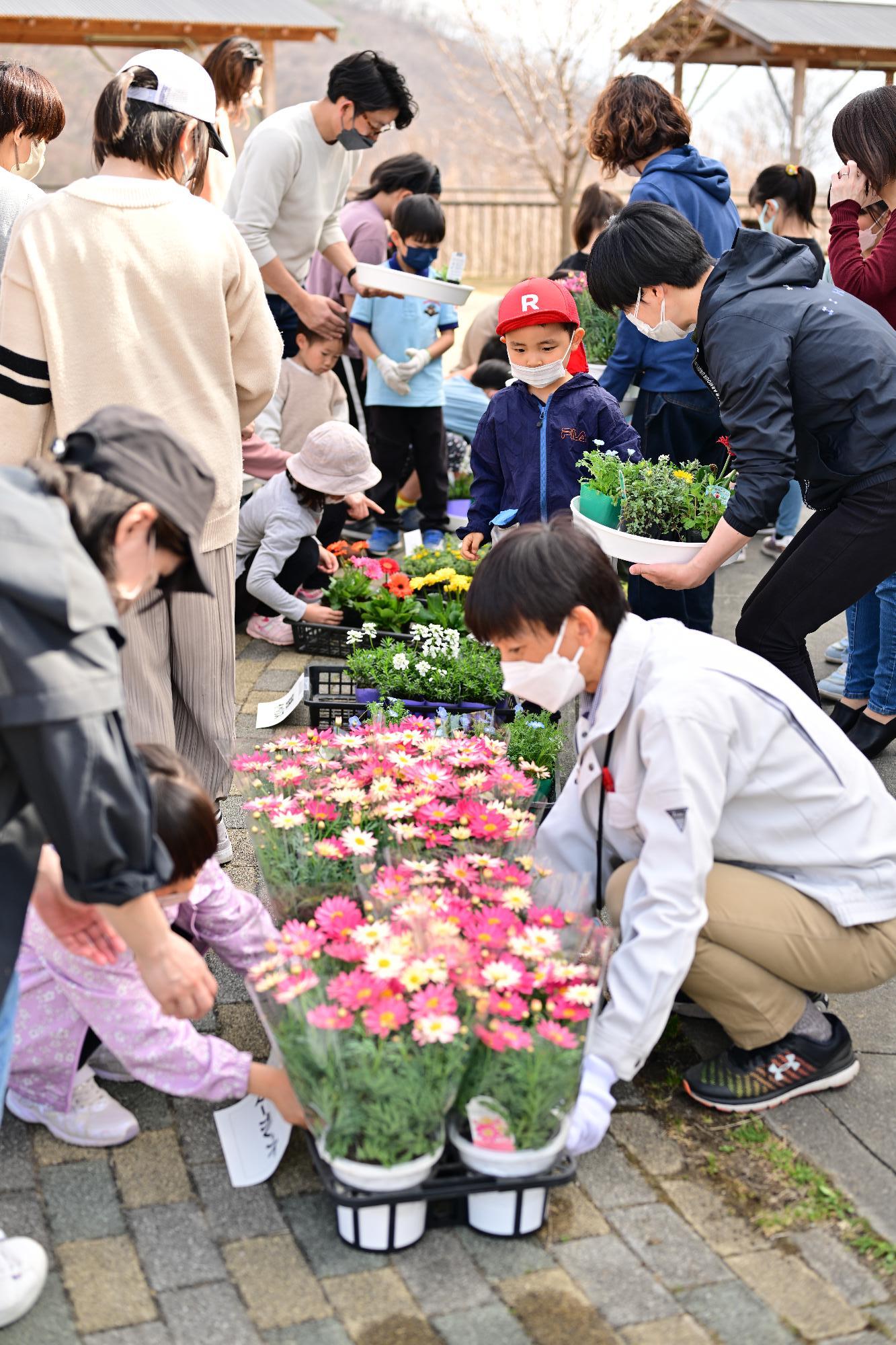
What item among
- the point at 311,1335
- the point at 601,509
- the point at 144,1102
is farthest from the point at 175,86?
the point at 311,1335

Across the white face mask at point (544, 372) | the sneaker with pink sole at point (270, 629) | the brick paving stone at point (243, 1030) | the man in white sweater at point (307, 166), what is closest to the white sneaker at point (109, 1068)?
the brick paving stone at point (243, 1030)

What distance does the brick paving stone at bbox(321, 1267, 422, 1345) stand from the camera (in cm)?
201

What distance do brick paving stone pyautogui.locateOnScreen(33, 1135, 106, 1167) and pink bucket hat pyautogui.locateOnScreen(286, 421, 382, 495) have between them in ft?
10.3

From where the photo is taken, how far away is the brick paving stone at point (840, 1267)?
2.09 meters

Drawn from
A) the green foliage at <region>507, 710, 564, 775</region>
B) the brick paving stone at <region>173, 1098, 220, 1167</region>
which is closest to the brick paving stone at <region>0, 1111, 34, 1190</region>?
the brick paving stone at <region>173, 1098, 220, 1167</region>

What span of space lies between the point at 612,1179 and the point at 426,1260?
0.39m

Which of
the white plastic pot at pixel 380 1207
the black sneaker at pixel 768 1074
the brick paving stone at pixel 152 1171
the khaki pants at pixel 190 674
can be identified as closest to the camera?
the white plastic pot at pixel 380 1207

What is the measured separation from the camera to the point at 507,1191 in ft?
7.02

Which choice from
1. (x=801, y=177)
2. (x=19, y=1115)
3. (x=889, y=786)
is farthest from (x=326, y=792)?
(x=801, y=177)

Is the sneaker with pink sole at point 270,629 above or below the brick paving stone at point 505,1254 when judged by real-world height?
below

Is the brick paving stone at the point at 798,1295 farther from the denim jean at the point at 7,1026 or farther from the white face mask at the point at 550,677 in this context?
the denim jean at the point at 7,1026

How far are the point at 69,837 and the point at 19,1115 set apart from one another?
1024 mm

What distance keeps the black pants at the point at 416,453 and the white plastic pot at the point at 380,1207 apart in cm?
466

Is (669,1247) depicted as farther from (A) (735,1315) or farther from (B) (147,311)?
(B) (147,311)
